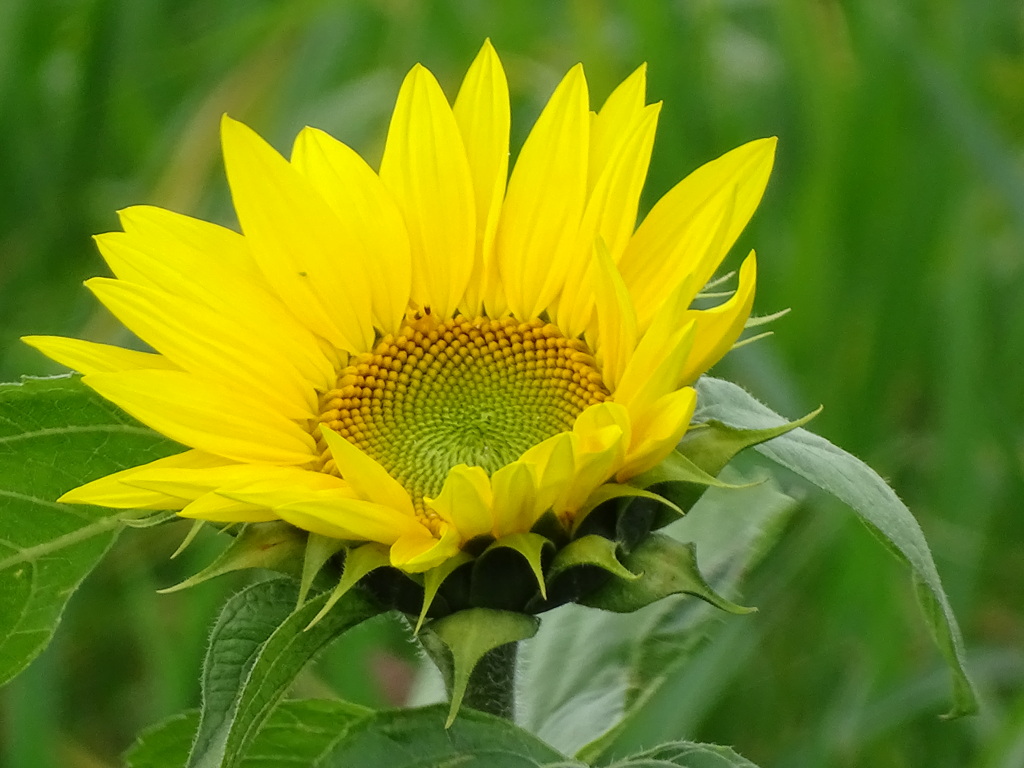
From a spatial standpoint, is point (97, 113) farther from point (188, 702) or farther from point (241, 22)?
point (188, 702)

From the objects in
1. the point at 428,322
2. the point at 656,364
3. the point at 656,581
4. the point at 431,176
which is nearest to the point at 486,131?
the point at 431,176

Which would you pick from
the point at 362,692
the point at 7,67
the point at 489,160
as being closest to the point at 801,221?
the point at 362,692

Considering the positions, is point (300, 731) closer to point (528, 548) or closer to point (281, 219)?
point (528, 548)

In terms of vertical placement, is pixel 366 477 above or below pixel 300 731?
above

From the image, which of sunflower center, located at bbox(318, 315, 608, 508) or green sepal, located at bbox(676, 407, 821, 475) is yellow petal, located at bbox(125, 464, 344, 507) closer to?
sunflower center, located at bbox(318, 315, 608, 508)

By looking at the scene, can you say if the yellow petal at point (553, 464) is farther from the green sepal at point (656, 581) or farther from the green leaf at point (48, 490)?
the green leaf at point (48, 490)

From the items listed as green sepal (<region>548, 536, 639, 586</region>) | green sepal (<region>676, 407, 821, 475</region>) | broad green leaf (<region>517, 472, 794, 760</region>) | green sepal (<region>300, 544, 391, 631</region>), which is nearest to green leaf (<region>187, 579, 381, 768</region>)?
green sepal (<region>300, 544, 391, 631</region>)

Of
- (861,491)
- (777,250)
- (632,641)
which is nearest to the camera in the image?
(861,491)
